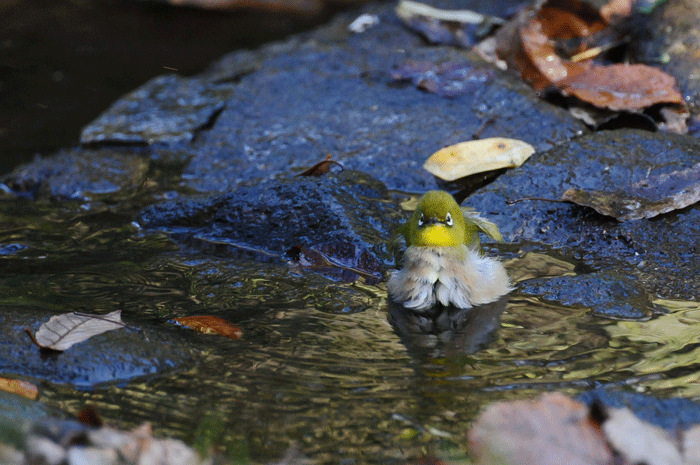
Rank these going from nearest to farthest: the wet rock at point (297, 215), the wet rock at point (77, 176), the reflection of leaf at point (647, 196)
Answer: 1. the reflection of leaf at point (647, 196)
2. the wet rock at point (297, 215)
3. the wet rock at point (77, 176)

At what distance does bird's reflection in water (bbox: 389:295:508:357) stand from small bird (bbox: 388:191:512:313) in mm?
41

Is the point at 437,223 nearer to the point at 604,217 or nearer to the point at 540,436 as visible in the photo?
the point at 604,217

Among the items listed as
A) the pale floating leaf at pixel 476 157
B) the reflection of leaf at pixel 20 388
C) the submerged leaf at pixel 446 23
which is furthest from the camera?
the submerged leaf at pixel 446 23

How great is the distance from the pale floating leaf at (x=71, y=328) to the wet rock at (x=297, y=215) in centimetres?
136

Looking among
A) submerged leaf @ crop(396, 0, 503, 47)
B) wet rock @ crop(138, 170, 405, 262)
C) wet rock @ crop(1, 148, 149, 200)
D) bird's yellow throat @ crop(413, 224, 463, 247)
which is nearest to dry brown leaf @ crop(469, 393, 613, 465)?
bird's yellow throat @ crop(413, 224, 463, 247)

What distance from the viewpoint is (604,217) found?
415cm

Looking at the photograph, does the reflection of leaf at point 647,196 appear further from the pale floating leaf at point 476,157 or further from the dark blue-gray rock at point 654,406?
the dark blue-gray rock at point 654,406

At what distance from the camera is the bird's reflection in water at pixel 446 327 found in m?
3.15

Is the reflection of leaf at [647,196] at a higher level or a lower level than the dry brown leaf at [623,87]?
lower

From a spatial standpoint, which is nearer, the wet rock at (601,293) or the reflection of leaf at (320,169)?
the wet rock at (601,293)

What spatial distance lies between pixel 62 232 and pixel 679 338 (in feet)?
11.9

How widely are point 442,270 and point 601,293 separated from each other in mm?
760

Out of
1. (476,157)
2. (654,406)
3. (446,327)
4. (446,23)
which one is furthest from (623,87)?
(654,406)

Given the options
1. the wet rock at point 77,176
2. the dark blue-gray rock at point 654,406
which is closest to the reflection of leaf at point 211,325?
the dark blue-gray rock at point 654,406
